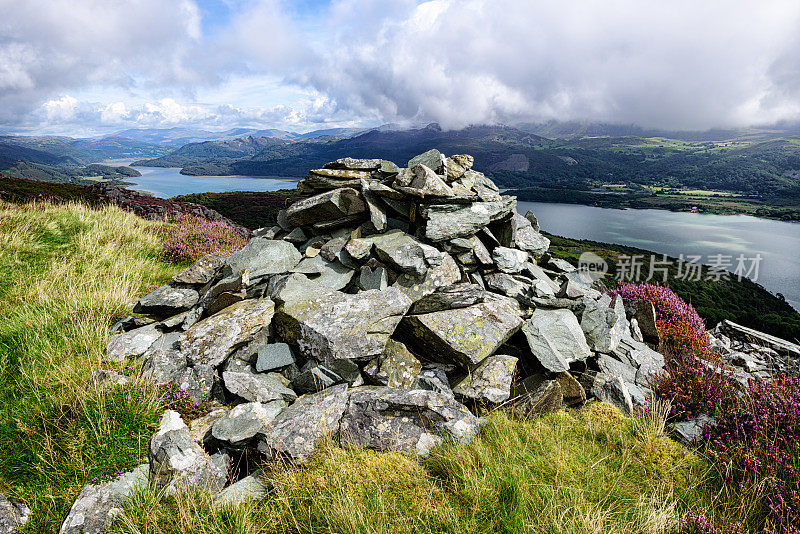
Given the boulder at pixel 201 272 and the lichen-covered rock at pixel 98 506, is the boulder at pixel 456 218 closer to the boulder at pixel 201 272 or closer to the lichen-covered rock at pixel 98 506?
the boulder at pixel 201 272

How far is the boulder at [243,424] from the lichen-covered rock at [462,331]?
2777 millimetres

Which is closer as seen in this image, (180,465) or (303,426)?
(180,465)

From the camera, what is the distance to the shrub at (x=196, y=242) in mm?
13680

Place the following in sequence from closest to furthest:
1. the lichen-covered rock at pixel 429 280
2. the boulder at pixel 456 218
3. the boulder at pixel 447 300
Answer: the boulder at pixel 447 300, the lichen-covered rock at pixel 429 280, the boulder at pixel 456 218

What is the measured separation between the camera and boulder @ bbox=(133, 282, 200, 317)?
7.64 meters

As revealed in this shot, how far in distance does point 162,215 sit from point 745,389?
25950 millimetres

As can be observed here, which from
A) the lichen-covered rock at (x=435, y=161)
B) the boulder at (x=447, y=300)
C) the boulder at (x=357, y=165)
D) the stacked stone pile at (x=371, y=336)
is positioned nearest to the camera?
the stacked stone pile at (x=371, y=336)

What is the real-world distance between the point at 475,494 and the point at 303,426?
2354 millimetres

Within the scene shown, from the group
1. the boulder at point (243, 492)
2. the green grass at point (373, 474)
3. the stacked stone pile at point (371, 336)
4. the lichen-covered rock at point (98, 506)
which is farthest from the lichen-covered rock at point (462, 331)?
the lichen-covered rock at point (98, 506)

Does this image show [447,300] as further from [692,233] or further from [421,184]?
[692,233]

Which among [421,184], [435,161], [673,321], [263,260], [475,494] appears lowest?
[673,321]

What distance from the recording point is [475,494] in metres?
3.88

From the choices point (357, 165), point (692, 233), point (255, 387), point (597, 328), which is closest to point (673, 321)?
point (597, 328)

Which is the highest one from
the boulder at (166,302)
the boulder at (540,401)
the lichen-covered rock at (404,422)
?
the boulder at (166,302)
